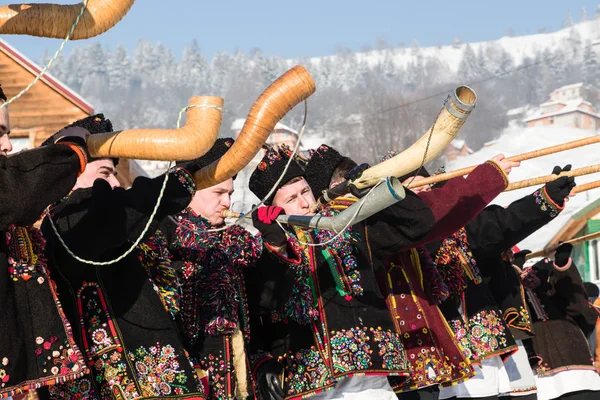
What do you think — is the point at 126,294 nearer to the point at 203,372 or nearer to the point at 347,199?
the point at 203,372

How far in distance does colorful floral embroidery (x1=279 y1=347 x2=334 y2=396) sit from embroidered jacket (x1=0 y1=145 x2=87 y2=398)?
154cm

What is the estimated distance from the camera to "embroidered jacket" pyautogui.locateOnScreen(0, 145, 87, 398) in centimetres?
296

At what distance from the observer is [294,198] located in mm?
4812

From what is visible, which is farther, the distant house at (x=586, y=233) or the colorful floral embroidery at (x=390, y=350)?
the distant house at (x=586, y=233)

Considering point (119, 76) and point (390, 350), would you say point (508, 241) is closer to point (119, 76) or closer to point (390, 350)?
point (390, 350)

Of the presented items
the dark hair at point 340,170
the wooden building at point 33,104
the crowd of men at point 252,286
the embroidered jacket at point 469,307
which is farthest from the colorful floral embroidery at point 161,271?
the wooden building at point 33,104

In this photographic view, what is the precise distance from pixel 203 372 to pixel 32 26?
1771 mm

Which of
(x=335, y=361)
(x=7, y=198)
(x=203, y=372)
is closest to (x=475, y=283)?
(x=335, y=361)

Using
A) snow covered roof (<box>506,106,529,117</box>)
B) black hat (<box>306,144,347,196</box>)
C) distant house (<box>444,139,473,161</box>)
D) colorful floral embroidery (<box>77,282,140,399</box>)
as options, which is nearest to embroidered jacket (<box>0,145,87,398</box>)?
colorful floral embroidery (<box>77,282,140,399</box>)

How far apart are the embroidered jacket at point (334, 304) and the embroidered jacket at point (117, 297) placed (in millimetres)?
804

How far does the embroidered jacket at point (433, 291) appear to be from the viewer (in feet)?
15.7

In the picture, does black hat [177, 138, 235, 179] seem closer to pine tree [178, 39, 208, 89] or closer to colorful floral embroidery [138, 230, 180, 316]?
colorful floral embroidery [138, 230, 180, 316]

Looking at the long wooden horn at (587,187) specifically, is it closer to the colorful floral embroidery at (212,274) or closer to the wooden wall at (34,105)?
Answer: the colorful floral embroidery at (212,274)

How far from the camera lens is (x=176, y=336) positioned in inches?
145
